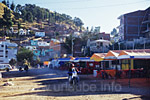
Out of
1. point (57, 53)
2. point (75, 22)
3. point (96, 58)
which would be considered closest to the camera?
point (96, 58)

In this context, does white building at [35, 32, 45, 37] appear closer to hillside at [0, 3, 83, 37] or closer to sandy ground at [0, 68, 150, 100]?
hillside at [0, 3, 83, 37]

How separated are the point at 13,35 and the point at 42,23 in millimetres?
40701

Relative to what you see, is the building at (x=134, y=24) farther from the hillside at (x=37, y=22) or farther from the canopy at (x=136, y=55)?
the hillside at (x=37, y=22)

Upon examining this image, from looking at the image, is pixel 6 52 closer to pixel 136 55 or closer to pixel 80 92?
pixel 136 55

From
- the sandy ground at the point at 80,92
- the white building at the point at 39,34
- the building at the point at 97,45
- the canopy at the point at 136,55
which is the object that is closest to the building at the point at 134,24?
the building at the point at 97,45

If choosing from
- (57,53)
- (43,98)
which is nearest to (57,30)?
(57,53)

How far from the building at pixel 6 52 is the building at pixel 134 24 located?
4659cm

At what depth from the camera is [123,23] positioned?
51719 mm

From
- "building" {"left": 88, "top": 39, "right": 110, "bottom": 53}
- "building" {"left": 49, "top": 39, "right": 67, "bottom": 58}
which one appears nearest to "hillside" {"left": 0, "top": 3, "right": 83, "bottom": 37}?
"building" {"left": 49, "top": 39, "right": 67, "bottom": 58}

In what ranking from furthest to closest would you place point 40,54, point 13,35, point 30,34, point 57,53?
point 30,34 < point 13,35 < point 40,54 < point 57,53

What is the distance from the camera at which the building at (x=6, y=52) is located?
7088 centimetres

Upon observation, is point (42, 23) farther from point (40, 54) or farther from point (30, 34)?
point (40, 54)

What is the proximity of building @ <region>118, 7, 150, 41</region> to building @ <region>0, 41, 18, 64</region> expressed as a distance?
153 ft

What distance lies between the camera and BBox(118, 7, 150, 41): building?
51219mm
